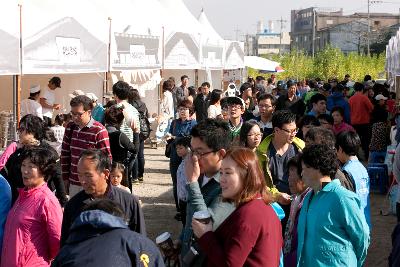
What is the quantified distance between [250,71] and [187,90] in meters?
40.2

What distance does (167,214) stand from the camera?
1098 centimetres

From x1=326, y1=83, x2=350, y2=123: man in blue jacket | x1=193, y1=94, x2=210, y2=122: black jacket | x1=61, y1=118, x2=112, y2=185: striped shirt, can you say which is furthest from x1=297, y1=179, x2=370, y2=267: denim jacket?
x1=193, y1=94, x2=210, y2=122: black jacket

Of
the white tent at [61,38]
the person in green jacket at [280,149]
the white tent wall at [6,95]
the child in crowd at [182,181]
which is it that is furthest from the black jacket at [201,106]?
the person in green jacket at [280,149]

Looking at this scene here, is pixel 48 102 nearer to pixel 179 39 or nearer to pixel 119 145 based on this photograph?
pixel 119 145

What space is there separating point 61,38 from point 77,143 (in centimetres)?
455

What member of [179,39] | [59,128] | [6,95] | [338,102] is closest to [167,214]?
[59,128]

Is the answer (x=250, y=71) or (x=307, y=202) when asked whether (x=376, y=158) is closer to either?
(x=307, y=202)

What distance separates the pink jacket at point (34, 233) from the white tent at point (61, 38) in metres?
5.71

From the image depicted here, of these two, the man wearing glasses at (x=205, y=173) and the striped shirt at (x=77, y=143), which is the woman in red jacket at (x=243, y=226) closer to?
the man wearing glasses at (x=205, y=173)

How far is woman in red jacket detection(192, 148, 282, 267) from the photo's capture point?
3.68 metres

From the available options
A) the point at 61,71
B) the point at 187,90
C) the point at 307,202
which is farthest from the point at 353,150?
the point at 187,90

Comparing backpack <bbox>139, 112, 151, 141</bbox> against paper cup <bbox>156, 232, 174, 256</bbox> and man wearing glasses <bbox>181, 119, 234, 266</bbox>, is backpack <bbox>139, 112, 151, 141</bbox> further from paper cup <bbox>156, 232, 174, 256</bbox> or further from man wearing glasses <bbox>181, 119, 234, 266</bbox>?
paper cup <bbox>156, 232, 174, 256</bbox>

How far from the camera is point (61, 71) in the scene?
11922 millimetres

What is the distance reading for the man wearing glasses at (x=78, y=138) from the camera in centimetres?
738
